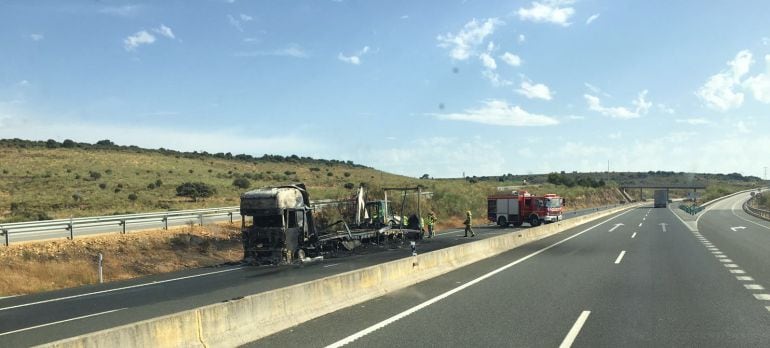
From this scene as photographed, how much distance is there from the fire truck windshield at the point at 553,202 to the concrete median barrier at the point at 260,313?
34.7 meters

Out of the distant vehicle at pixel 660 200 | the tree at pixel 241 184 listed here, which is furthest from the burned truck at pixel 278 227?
the distant vehicle at pixel 660 200

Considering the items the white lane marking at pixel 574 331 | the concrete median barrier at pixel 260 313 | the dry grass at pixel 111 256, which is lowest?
the dry grass at pixel 111 256

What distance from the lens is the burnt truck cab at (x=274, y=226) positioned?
874 inches

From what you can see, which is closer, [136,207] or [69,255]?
[69,255]

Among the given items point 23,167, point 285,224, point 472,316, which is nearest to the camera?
point 472,316

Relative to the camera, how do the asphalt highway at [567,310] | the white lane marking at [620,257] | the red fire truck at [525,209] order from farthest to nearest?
the red fire truck at [525,209] → the white lane marking at [620,257] → the asphalt highway at [567,310]

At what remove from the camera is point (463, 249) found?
19188 millimetres

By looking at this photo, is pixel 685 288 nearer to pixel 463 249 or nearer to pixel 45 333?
pixel 463 249

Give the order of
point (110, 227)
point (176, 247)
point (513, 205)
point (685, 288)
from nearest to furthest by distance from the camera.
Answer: point (685, 288) → point (176, 247) → point (110, 227) → point (513, 205)

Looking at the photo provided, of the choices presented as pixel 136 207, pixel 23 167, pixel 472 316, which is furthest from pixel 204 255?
pixel 23 167

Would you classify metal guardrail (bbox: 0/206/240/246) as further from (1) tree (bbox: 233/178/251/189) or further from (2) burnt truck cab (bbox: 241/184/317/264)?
(1) tree (bbox: 233/178/251/189)

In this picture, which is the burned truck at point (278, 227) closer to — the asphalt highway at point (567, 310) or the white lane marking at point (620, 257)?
the asphalt highway at point (567, 310)

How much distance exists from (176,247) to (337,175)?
8368 centimetres

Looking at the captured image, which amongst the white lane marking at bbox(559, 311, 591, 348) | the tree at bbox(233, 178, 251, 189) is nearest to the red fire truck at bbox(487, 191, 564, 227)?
the tree at bbox(233, 178, 251, 189)
